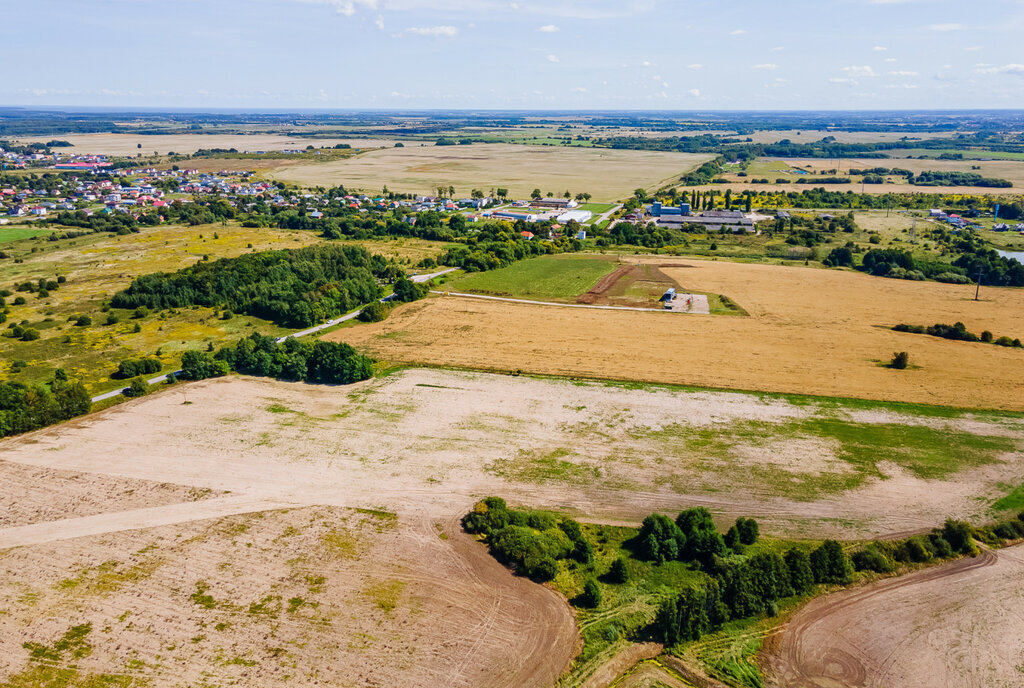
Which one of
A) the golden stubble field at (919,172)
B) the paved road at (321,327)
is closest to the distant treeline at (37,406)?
the paved road at (321,327)

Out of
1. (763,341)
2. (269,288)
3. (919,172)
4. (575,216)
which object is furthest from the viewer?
(919,172)

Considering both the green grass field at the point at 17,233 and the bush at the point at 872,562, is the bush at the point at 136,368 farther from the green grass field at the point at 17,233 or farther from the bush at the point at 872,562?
the green grass field at the point at 17,233

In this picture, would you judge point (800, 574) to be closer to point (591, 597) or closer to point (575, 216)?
point (591, 597)

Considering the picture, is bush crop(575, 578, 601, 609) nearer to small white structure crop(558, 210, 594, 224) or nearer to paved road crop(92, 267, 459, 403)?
paved road crop(92, 267, 459, 403)

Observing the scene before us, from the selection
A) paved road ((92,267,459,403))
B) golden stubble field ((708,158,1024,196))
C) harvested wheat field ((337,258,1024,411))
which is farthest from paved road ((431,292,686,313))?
golden stubble field ((708,158,1024,196))

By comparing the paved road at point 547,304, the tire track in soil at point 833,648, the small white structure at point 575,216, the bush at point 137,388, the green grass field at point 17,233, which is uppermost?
the small white structure at point 575,216

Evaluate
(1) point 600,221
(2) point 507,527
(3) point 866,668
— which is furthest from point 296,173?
(3) point 866,668

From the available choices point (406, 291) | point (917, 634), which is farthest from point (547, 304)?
point (917, 634)
